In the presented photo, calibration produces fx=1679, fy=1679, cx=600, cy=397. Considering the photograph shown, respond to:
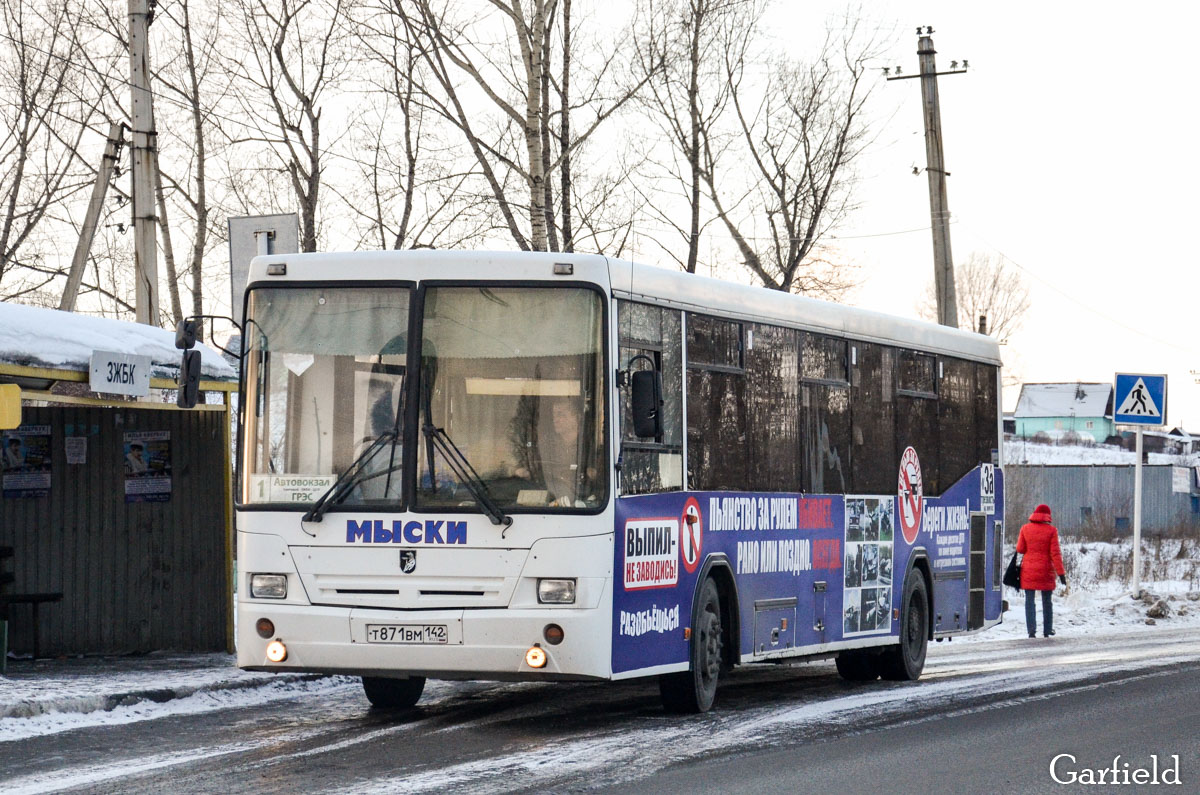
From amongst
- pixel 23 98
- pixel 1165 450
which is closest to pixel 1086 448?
pixel 1165 450

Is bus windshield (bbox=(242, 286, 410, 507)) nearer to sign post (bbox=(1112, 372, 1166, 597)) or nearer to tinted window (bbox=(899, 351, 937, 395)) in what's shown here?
tinted window (bbox=(899, 351, 937, 395))

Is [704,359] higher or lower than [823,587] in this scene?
higher

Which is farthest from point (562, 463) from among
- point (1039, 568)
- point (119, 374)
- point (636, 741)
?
point (1039, 568)

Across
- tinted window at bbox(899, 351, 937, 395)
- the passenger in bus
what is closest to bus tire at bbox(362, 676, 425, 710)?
the passenger in bus

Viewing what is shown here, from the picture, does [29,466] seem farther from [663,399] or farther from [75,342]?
[663,399]

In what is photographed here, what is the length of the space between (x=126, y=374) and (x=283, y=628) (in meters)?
3.95

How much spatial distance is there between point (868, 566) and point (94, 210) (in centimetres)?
1283

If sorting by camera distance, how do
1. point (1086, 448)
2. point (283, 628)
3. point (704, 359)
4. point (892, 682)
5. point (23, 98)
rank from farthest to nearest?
point (1086, 448) → point (23, 98) → point (892, 682) → point (704, 359) → point (283, 628)

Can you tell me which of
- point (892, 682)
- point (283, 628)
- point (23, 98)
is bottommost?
point (892, 682)

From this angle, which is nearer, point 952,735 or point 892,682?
point 952,735

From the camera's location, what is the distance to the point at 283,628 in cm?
1011

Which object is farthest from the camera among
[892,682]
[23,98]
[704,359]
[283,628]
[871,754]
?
[23,98]

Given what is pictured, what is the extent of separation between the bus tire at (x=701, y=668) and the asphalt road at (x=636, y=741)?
190mm

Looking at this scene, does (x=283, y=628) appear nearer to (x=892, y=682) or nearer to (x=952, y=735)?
(x=952, y=735)
